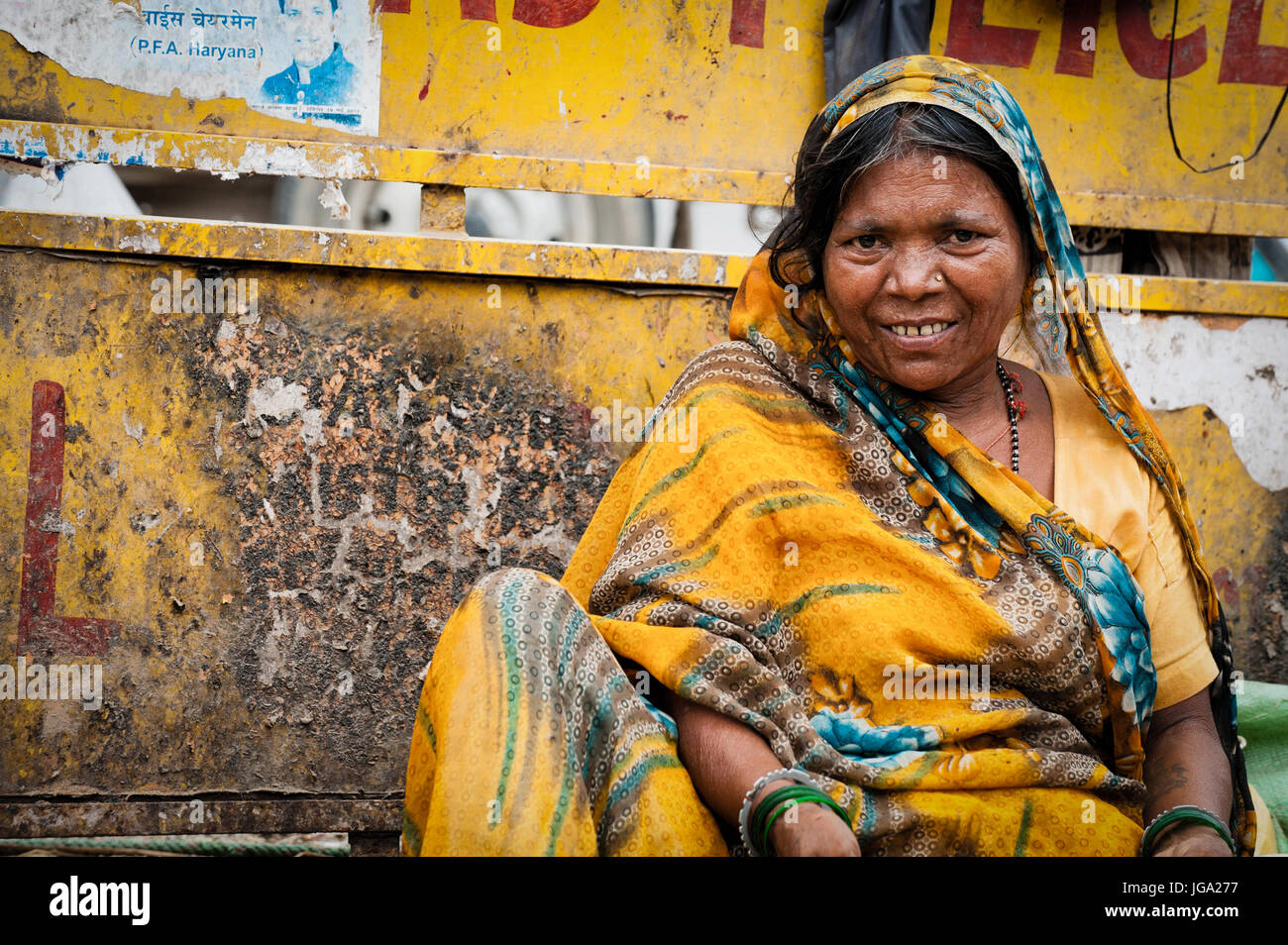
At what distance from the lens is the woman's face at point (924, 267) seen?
1953 mm

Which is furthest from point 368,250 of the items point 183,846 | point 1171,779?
point 1171,779

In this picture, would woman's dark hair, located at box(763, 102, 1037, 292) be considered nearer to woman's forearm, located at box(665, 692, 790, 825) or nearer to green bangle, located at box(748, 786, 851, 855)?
woman's forearm, located at box(665, 692, 790, 825)

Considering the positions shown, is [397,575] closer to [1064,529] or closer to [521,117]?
[521,117]

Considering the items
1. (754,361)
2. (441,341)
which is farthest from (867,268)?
(441,341)

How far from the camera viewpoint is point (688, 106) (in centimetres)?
A: 320

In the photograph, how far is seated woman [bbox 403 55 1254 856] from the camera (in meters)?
1.60

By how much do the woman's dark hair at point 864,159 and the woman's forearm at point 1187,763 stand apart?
37.9 inches

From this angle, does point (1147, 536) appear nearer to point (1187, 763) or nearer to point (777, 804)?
point (1187, 763)

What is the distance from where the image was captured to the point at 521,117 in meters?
3.11

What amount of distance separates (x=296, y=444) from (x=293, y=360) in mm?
241

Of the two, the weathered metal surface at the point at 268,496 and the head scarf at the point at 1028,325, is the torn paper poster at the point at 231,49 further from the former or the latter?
the head scarf at the point at 1028,325

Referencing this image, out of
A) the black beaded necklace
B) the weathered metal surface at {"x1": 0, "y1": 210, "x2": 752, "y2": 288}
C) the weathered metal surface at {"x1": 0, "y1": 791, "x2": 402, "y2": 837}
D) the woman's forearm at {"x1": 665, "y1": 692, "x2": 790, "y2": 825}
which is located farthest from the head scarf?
the weathered metal surface at {"x1": 0, "y1": 791, "x2": 402, "y2": 837}

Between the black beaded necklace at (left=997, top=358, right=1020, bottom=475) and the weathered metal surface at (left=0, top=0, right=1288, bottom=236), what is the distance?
3.94 ft

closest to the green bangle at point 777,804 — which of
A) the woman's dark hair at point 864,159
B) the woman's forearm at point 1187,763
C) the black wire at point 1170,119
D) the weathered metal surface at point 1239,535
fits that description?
the woman's forearm at point 1187,763
